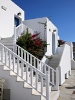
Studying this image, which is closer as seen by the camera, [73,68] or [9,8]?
[9,8]

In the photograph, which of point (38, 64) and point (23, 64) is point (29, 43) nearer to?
point (38, 64)

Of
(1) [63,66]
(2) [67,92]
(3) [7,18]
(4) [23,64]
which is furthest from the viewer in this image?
(3) [7,18]

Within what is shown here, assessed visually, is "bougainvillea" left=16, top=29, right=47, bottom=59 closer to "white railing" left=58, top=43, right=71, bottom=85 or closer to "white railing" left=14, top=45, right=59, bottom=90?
"white railing" left=14, top=45, right=59, bottom=90

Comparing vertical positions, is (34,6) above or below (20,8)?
below

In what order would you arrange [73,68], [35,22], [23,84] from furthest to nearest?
1. [73,68]
2. [35,22]
3. [23,84]

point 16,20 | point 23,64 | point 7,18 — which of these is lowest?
point 23,64

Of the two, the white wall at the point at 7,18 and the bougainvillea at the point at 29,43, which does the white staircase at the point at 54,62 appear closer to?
the bougainvillea at the point at 29,43

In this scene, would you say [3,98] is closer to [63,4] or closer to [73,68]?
[63,4]

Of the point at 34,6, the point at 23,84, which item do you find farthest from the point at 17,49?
the point at 34,6

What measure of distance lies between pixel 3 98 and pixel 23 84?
3.42ft

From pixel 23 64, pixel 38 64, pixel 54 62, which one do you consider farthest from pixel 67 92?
pixel 54 62

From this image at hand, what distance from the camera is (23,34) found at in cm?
907

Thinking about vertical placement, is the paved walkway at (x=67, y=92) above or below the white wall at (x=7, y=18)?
below

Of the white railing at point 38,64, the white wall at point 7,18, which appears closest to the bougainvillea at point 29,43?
the white railing at point 38,64
